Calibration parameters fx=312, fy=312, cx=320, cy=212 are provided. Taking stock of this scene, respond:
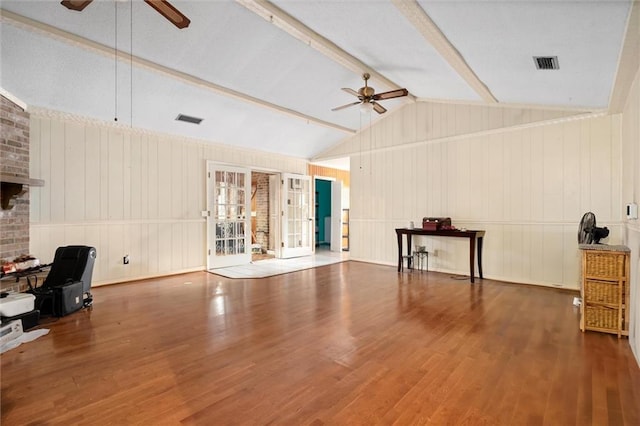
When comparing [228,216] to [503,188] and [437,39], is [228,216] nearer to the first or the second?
[437,39]

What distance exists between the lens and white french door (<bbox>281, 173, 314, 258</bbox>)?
25.3 feet

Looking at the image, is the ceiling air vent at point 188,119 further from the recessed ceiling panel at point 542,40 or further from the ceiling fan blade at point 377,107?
the recessed ceiling panel at point 542,40

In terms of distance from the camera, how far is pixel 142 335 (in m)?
2.93

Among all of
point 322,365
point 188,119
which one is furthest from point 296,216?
point 322,365

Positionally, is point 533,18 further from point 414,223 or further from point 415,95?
point 414,223

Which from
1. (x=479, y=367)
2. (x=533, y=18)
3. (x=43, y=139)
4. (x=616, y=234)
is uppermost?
(x=533, y=18)

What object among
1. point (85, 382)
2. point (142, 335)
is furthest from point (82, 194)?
point (85, 382)

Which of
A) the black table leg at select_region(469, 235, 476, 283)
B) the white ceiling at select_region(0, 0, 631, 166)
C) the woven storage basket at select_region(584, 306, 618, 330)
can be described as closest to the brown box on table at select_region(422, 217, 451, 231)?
the black table leg at select_region(469, 235, 476, 283)

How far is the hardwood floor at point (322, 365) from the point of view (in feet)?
5.88

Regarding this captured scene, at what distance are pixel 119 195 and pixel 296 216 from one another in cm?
396

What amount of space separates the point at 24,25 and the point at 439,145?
594 cm

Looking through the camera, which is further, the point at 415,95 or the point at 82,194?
the point at 415,95

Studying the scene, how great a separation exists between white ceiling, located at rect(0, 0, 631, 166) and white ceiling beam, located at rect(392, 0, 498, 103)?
22 millimetres

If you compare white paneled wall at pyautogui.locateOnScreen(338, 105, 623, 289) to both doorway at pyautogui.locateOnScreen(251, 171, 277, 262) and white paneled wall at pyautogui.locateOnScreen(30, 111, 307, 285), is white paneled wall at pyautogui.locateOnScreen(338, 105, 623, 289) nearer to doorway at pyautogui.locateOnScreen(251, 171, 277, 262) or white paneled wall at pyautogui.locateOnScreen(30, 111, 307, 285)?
doorway at pyautogui.locateOnScreen(251, 171, 277, 262)
